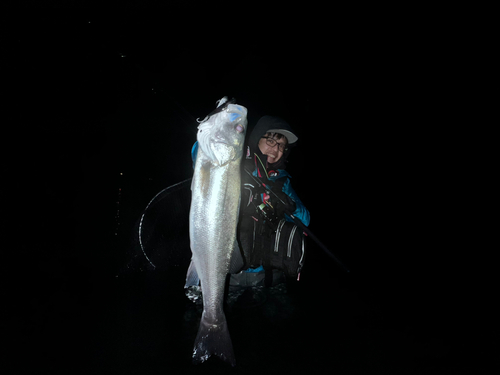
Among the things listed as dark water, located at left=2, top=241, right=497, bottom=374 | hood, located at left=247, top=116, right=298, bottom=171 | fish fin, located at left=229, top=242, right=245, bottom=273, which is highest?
hood, located at left=247, top=116, right=298, bottom=171

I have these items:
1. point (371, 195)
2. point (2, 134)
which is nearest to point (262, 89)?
point (371, 195)

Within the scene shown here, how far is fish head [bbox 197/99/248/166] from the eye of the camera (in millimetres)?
1438

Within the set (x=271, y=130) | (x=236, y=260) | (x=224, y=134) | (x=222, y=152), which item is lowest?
(x=236, y=260)

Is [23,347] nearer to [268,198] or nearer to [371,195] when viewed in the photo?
[268,198]

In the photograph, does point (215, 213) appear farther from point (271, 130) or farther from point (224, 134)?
point (271, 130)

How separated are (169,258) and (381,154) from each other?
1352 cm

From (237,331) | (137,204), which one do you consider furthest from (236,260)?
(137,204)

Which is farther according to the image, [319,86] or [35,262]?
[319,86]

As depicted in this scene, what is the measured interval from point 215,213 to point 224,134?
1.55 feet

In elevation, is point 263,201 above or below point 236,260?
above

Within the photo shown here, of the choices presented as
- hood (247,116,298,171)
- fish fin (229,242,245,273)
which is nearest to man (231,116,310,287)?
hood (247,116,298,171)

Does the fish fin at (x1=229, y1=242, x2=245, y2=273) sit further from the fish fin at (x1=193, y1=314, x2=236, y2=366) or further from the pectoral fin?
the pectoral fin

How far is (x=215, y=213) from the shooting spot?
1.43 meters

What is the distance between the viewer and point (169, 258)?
7.21 ft
